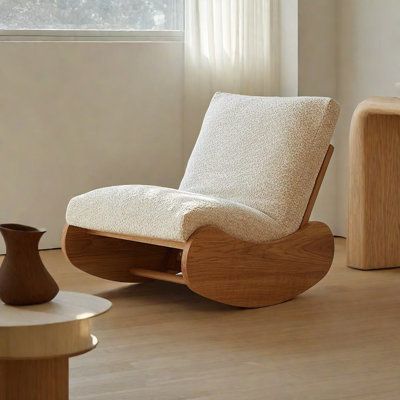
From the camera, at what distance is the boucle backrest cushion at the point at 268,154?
12.3 feet

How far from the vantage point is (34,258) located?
2.39 meters

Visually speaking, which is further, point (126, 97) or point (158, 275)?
point (126, 97)

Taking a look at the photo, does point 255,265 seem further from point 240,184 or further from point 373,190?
point 373,190

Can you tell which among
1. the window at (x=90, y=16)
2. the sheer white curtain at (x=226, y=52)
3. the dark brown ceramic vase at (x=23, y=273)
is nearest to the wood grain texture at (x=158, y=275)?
the dark brown ceramic vase at (x=23, y=273)

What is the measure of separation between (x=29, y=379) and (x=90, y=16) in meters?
3.14

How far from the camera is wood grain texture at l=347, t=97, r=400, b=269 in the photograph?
4398 mm

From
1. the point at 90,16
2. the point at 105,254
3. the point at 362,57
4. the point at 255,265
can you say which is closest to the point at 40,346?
the point at 255,265

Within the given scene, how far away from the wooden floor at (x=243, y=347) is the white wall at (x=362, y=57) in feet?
4.12

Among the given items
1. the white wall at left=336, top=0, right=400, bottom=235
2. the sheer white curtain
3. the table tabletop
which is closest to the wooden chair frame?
the table tabletop

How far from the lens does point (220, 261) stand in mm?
3465

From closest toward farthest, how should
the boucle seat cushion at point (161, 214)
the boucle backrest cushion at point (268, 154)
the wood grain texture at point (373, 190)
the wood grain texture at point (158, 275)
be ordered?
the boucle seat cushion at point (161, 214) → the wood grain texture at point (158, 275) → the boucle backrest cushion at point (268, 154) → the wood grain texture at point (373, 190)

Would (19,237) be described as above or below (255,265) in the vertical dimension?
above

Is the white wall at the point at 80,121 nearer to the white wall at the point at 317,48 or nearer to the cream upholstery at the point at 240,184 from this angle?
the white wall at the point at 317,48

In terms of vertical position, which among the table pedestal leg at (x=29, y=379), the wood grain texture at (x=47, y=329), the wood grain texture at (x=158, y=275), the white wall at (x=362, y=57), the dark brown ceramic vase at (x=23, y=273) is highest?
the white wall at (x=362, y=57)
